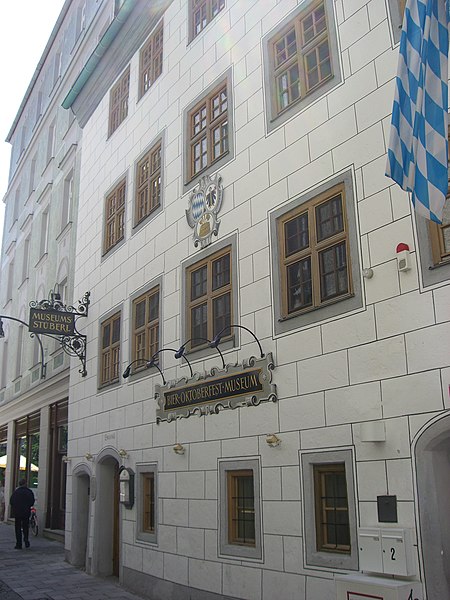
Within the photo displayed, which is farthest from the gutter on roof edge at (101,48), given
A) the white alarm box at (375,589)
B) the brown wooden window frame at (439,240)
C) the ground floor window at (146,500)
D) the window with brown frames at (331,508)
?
the white alarm box at (375,589)

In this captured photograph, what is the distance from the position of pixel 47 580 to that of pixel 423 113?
1194cm

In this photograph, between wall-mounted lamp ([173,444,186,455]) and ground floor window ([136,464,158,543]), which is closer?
wall-mounted lamp ([173,444,186,455])

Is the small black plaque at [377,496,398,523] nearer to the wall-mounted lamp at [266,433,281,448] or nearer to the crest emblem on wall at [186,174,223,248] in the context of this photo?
the wall-mounted lamp at [266,433,281,448]

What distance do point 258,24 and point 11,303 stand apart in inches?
829

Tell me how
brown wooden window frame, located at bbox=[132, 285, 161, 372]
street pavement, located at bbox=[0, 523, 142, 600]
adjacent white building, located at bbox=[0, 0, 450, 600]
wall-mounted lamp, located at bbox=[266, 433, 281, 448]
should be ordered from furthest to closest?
brown wooden window frame, located at bbox=[132, 285, 161, 372] < street pavement, located at bbox=[0, 523, 142, 600] < wall-mounted lamp, located at bbox=[266, 433, 281, 448] < adjacent white building, located at bbox=[0, 0, 450, 600]

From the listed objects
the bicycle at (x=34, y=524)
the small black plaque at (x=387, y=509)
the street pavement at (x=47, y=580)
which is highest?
the small black plaque at (x=387, y=509)

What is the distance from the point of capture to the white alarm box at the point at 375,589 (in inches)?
251

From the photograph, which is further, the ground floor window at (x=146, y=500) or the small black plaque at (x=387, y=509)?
the ground floor window at (x=146, y=500)

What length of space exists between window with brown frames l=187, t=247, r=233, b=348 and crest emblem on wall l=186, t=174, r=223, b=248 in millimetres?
443

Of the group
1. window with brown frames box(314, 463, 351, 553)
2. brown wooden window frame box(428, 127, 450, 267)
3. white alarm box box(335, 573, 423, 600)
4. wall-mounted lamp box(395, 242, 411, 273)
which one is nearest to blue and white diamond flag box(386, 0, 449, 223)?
brown wooden window frame box(428, 127, 450, 267)

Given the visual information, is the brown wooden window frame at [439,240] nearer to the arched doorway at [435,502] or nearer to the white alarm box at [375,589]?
the arched doorway at [435,502]

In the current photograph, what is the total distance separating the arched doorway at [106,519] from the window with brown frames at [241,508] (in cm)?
469

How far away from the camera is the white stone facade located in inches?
284

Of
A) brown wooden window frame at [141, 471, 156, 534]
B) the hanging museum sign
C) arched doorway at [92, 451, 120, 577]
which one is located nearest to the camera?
the hanging museum sign
